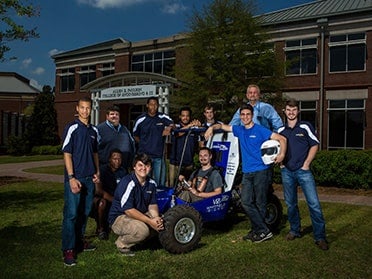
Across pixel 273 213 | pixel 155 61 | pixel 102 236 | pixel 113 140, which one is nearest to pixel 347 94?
pixel 155 61

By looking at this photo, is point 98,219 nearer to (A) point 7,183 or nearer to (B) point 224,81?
(A) point 7,183

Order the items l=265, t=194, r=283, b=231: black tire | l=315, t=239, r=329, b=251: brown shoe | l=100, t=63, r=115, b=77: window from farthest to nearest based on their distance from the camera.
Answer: l=100, t=63, r=115, b=77: window
l=265, t=194, r=283, b=231: black tire
l=315, t=239, r=329, b=251: brown shoe

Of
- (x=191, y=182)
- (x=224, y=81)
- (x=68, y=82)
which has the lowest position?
(x=191, y=182)

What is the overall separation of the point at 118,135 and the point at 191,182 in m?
1.46

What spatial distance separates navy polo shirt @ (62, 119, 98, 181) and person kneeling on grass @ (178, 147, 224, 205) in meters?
1.62

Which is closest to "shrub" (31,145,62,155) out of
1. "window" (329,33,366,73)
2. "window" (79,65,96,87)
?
"window" (79,65,96,87)

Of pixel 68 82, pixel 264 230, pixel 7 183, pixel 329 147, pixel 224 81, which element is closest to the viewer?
pixel 264 230

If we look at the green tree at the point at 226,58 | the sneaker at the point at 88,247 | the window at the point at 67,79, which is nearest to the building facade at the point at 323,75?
the green tree at the point at 226,58

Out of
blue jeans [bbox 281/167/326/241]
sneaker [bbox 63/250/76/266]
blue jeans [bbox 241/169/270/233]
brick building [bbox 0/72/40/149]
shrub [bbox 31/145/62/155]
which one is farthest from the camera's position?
brick building [bbox 0/72/40/149]

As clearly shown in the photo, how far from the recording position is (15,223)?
298 inches

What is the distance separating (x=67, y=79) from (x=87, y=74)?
291 cm

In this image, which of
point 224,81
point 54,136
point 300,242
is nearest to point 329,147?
point 224,81

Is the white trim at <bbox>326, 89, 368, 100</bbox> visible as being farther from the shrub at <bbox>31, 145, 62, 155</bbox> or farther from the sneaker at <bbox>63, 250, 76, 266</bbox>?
the sneaker at <bbox>63, 250, 76, 266</bbox>

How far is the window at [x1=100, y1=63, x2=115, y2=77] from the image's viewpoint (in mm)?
33906
